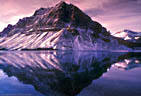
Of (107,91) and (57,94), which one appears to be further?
(107,91)

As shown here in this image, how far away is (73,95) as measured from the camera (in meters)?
11.6

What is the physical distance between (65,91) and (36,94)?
8.27 feet

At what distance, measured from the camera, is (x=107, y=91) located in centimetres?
1294

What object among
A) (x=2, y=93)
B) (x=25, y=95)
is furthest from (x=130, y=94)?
(x=2, y=93)

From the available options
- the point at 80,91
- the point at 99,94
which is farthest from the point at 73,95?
the point at 99,94

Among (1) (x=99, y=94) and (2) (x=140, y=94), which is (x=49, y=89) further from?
(2) (x=140, y=94)

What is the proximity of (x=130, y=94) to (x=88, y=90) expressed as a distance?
356 cm

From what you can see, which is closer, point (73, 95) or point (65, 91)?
point (73, 95)

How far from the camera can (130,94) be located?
A: 12086 mm

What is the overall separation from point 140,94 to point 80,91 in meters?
5.07

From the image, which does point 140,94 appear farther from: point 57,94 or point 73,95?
point 57,94

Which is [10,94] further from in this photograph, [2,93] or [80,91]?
[80,91]

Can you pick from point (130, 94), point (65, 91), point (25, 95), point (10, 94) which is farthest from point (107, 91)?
point (10, 94)

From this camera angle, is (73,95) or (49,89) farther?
(49,89)
